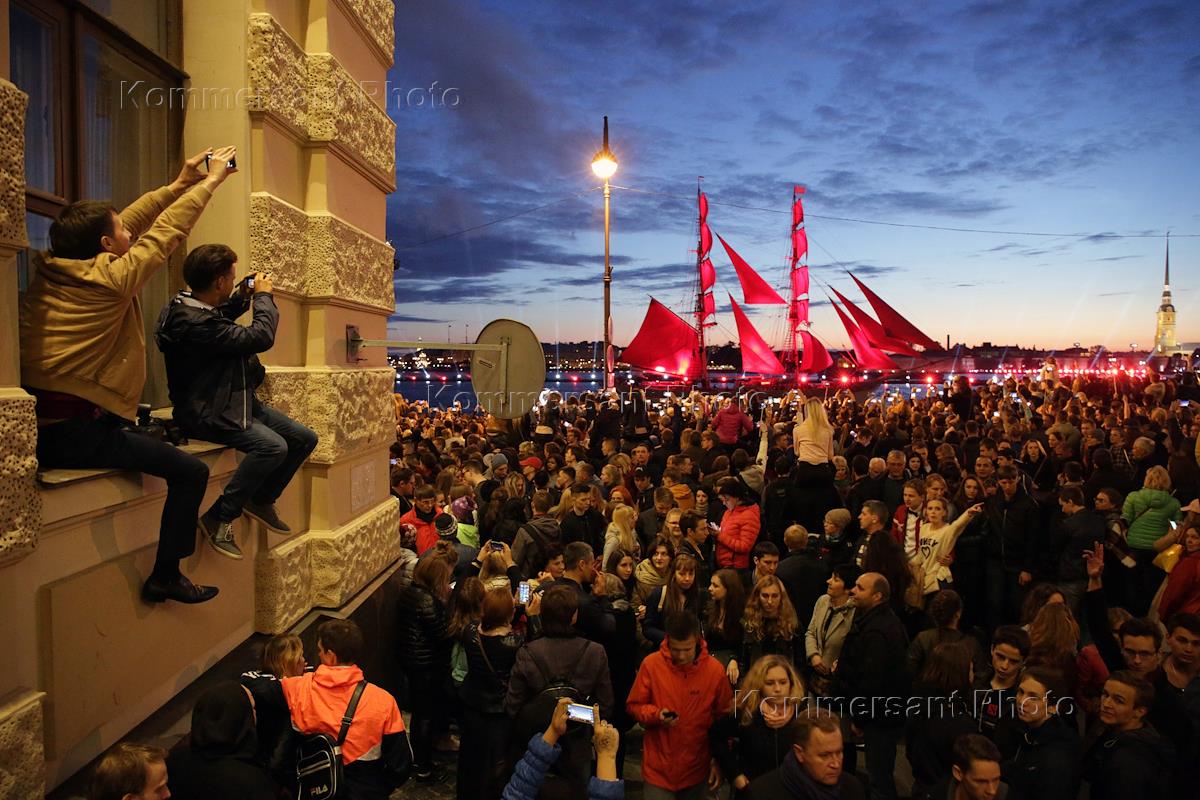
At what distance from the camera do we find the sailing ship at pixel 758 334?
147 ft

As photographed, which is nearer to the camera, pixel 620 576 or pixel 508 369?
pixel 508 369

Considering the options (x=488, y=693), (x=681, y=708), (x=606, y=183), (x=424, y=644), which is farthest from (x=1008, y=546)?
(x=606, y=183)

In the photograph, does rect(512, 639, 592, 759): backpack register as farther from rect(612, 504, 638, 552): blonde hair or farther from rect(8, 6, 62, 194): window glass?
rect(8, 6, 62, 194): window glass

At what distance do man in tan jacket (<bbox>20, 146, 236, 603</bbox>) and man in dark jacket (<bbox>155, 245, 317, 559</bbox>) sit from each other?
280mm

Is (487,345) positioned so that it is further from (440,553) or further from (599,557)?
(599,557)

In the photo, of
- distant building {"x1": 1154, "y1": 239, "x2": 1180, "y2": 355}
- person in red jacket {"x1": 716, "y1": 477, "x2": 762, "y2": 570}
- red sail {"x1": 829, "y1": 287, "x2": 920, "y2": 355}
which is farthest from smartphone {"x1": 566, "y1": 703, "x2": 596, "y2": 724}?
distant building {"x1": 1154, "y1": 239, "x2": 1180, "y2": 355}

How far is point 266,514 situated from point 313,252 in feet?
5.16

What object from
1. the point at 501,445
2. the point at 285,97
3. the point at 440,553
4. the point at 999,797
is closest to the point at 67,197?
the point at 285,97

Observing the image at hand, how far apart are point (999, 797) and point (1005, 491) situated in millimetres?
3840

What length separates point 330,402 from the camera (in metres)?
4.78

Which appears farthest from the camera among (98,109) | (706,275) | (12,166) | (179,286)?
(706,275)

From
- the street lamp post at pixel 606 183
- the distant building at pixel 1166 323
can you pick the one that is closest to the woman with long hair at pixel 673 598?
the street lamp post at pixel 606 183

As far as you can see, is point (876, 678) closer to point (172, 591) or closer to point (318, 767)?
point (318, 767)

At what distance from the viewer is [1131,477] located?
8.40m
